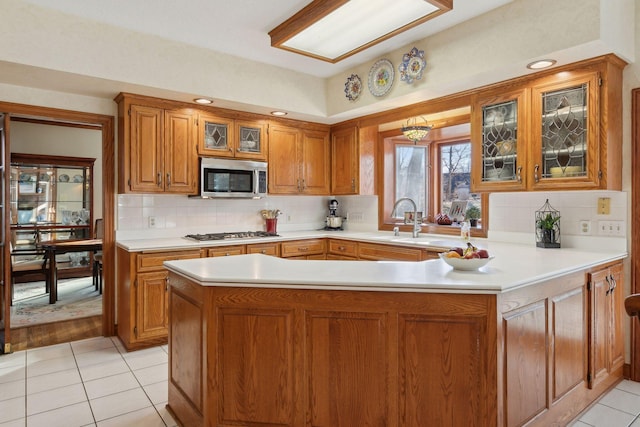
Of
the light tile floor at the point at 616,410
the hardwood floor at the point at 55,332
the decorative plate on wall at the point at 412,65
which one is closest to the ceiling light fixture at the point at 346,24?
the decorative plate on wall at the point at 412,65

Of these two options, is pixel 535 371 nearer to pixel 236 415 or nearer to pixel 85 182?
pixel 236 415

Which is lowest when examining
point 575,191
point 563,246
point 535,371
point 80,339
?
point 80,339

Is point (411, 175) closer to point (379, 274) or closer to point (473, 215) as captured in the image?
point (473, 215)

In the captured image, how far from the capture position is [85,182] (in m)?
7.13

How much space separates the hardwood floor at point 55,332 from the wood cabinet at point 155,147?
5.02ft

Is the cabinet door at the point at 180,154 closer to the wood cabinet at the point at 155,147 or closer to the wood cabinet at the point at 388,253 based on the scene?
the wood cabinet at the point at 155,147

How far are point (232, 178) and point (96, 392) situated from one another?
2313 mm

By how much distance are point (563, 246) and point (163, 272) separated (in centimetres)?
343

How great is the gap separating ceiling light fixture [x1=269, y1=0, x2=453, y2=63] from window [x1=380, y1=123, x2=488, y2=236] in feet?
5.52

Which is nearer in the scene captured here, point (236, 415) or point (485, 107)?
point (236, 415)

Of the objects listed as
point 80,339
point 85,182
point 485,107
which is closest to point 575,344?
point 485,107

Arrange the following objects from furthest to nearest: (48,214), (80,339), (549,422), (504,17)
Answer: (48,214)
(80,339)
(504,17)
(549,422)

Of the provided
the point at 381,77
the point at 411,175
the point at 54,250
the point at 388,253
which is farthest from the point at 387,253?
the point at 54,250

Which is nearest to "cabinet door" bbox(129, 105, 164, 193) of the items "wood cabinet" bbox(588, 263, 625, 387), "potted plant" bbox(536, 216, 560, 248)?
"potted plant" bbox(536, 216, 560, 248)
